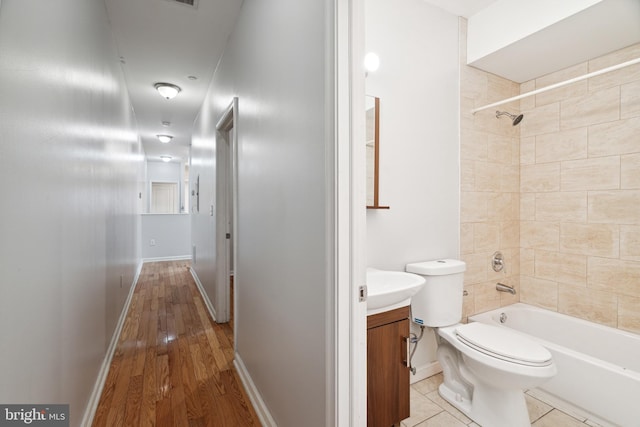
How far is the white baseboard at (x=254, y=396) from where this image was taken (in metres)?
1.61

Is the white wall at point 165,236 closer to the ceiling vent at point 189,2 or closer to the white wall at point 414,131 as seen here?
the ceiling vent at point 189,2

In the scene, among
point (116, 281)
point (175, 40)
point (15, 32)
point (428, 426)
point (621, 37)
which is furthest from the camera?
point (116, 281)

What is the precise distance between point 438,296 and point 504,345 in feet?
1.43

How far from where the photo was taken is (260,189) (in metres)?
1.74

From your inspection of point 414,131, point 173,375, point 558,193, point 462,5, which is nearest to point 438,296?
point 414,131

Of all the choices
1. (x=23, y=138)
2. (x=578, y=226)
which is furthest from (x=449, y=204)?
(x=23, y=138)

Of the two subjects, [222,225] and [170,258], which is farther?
[170,258]

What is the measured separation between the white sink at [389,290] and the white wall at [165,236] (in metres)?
6.29

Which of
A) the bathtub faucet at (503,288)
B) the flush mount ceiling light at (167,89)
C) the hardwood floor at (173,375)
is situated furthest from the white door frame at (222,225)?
the bathtub faucet at (503,288)

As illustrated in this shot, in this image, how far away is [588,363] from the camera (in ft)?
5.78

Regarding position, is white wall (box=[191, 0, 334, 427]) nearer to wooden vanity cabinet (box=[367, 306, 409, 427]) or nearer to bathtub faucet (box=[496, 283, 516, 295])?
wooden vanity cabinet (box=[367, 306, 409, 427])

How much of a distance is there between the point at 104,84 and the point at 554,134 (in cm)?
358

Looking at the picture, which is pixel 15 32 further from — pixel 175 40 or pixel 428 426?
pixel 428 426

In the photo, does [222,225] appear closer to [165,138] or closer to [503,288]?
[503,288]
